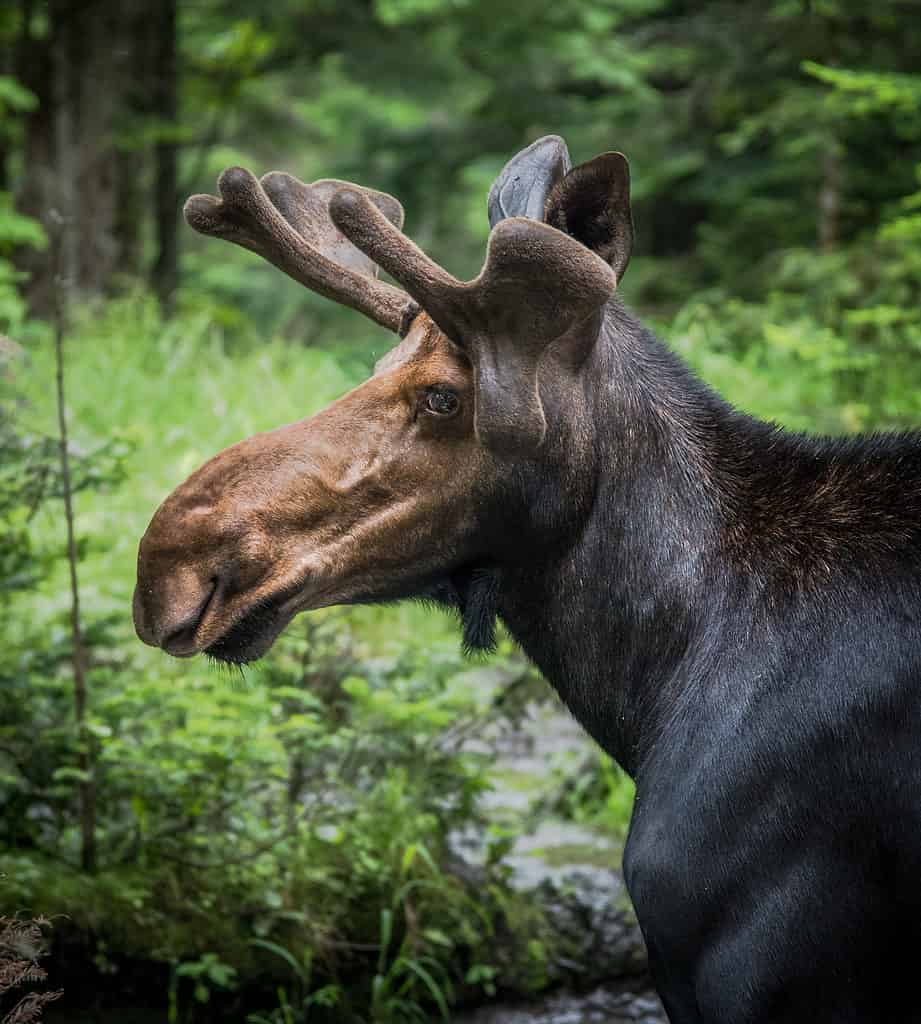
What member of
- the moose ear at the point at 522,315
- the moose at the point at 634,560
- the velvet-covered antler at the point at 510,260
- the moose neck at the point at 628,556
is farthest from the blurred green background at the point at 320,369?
the moose neck at the point at 628,556

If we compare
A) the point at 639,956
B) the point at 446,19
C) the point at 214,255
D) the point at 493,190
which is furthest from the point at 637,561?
the point at 214,255

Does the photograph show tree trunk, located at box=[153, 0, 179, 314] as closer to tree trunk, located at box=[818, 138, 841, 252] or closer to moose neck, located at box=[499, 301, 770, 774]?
tree trunk, located at box=[818, 138, 841, 252]

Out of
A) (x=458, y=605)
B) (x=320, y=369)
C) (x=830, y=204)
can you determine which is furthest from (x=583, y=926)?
(x=830, y=204)

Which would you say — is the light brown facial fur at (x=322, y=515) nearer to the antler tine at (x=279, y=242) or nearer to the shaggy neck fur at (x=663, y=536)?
the shaggy neck fur at (x=663, y=536)

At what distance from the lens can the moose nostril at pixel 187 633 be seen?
275cm

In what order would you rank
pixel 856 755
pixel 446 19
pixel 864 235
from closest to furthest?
pixel 856 755
pixel 864 235
pixel 446 19

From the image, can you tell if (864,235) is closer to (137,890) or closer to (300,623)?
(300,623)

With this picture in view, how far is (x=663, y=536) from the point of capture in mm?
2965

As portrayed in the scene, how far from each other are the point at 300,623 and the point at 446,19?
930 centimetres

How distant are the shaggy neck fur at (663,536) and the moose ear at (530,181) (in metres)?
0.33

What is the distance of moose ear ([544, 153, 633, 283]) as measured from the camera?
281cm

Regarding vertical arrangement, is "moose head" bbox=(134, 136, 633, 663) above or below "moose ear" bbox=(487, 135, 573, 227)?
below

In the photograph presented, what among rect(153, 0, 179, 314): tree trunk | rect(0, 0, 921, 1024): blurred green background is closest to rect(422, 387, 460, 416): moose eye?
rect(0, 0, 921, 1024): blurred green background

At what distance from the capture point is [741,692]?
277 centimetres
